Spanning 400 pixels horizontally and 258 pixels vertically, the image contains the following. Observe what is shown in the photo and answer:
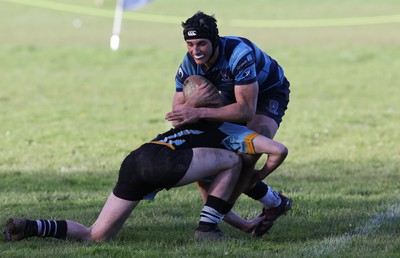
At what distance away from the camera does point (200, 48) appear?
6859 millimetres

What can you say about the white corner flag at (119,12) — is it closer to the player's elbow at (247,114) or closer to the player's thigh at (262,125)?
the player's thigh at (262,125)

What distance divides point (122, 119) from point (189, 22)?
9.41 meters

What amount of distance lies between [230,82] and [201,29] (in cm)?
55

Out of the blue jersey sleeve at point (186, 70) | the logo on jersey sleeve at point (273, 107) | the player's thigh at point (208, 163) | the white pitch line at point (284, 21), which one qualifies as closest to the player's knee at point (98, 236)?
the player's thigh at point (208, 163)

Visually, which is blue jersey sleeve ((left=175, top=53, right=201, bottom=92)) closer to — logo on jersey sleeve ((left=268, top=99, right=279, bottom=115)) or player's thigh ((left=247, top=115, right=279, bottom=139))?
player's thigh ((left=247, top=115, right=279, bottom=139))

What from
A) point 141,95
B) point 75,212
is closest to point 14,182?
point 75,212

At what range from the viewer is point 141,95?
19672mm

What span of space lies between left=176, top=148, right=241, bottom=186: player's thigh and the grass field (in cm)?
51

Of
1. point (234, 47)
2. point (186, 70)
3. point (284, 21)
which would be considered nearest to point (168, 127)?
point (186, 70)

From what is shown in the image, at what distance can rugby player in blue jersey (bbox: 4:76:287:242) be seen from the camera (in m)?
6.77

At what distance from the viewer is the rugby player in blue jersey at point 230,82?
6887 millimetres

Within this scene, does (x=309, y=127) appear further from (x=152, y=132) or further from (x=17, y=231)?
(x=17, y=231)

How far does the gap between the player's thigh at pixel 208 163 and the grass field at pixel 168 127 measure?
514 millimetres

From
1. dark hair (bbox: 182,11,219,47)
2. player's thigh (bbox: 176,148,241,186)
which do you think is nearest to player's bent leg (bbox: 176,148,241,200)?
player's thigh (bbox: 176,148,241,186)
